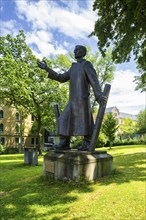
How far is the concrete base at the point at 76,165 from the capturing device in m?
6.45

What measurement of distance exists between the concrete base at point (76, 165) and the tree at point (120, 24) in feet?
20.0

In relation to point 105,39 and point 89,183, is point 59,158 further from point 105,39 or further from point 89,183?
point 105,39

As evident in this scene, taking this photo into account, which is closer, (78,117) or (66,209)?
(66,209)

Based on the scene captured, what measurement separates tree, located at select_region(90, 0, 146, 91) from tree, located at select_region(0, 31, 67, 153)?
467 inches

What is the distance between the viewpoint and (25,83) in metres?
23.3

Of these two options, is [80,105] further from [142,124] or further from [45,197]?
[142,124]

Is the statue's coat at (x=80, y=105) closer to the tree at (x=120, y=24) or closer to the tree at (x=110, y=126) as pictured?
the tree at (x=120, y=24)

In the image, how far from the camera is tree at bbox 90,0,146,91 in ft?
32.7

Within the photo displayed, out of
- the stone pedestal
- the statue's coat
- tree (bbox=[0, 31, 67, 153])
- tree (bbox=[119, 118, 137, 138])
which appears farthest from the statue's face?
tree (bbox=[119, 118, 137, 138])

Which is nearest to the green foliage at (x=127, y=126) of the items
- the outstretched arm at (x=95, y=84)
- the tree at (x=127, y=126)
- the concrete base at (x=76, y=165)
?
the tree at (x=127, y=126)

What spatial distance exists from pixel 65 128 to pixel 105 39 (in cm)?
726

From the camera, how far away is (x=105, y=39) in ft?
41.5

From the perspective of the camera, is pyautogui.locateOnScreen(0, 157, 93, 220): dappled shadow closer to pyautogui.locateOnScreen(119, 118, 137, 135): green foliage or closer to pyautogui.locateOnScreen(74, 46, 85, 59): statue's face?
pyautogui.locateOnScreen(74, 46, 85, 59): statue's face

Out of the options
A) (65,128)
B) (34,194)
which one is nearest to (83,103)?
(65,128)
